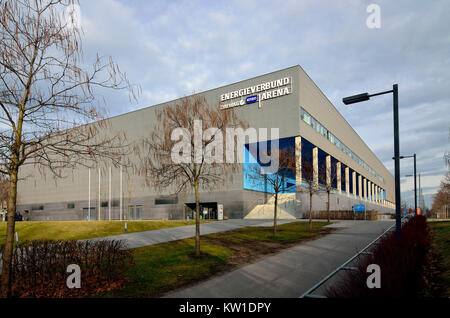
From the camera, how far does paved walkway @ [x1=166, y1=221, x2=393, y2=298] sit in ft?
26.3

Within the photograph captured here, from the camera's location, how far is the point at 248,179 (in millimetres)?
45344

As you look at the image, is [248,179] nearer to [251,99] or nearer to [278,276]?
[251,99]

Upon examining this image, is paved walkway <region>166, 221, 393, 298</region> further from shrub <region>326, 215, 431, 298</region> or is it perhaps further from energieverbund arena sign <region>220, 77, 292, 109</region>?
energieverbund arena sign <region>220, 77, 292, 109</region>

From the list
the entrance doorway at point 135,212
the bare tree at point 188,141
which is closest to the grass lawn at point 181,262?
the bare tree at point 188,141

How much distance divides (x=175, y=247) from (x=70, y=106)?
10971 mm

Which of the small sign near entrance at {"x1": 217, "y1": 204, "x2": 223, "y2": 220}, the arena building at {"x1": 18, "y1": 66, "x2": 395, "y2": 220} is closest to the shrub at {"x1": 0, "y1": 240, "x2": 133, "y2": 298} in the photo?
the arena building at {"x1": 18, "y1": 66, "x2": 395, "y2": 220}

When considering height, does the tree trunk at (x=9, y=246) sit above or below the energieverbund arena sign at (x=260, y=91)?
below

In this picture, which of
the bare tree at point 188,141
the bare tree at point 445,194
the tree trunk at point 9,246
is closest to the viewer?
the tree trunk at point 9,246

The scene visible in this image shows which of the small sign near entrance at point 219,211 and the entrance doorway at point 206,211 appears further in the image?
the entrance doorway at point 206,211

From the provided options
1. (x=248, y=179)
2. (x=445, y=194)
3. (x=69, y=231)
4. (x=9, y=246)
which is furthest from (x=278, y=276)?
(x=445, y=194)

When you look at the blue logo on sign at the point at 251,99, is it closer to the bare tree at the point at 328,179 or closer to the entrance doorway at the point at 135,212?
the bare tree at the point at 328,179

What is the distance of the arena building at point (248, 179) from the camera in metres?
43.0

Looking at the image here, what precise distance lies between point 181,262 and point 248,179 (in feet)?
110
